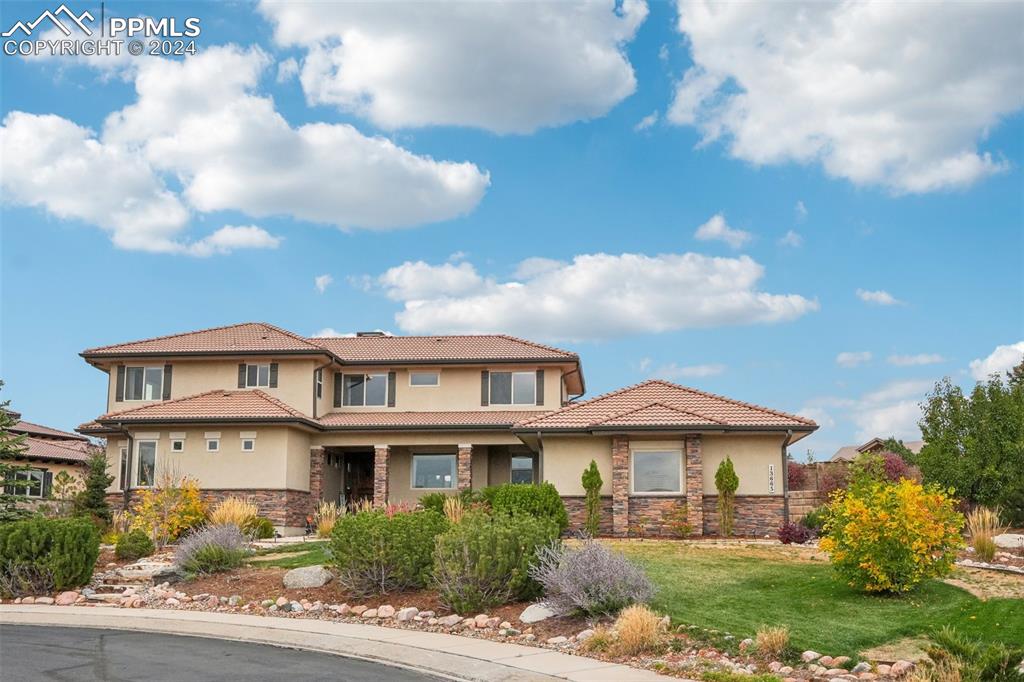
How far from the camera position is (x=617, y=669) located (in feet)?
40.6

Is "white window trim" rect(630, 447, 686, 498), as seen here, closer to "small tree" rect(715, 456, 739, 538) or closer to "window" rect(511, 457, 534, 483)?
"small tree" rect(715, 456, 739, 538)

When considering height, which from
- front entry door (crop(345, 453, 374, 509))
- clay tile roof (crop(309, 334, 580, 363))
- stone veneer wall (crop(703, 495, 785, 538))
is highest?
clay tile roof (crop(309, 334, 580, 363))

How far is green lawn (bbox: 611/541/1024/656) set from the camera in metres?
14.0

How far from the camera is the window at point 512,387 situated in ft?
122

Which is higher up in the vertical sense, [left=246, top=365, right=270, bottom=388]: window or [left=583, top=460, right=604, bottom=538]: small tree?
[left=246, top=365, right=270, bottom=388]: window

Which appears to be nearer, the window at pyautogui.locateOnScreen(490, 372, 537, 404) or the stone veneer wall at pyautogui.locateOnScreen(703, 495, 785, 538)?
the stone veneer wall at pyautogui.locateOnScreen(703, 495, 785, 538)

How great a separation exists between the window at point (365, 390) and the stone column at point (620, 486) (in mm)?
11809

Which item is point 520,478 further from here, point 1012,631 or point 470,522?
point 1012,631

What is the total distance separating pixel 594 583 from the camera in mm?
15148

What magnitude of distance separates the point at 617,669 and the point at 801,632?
3202mm

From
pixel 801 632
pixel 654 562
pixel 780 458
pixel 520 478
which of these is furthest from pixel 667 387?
pixel 801 632

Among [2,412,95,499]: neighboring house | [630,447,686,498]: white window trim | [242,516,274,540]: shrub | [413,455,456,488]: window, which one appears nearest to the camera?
[242,516,274,540]: shrub

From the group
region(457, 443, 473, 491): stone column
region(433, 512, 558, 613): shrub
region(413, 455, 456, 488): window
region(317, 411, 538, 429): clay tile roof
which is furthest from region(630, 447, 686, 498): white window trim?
region(433, 512, 558, 613): shrub

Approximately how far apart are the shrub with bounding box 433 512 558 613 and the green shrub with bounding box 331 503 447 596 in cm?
96
